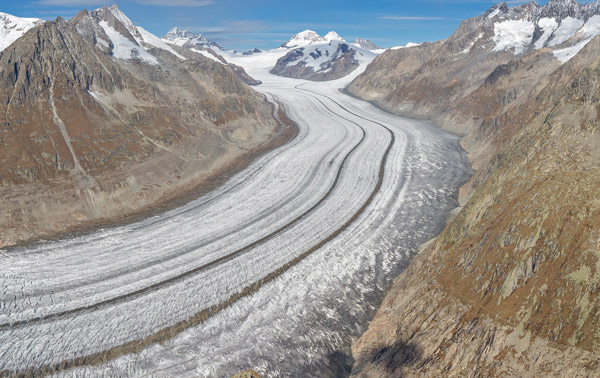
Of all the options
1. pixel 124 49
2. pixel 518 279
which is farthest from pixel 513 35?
pixel 518 279

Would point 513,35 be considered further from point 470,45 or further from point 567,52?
point 567,52

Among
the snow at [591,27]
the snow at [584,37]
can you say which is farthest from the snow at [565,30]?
the snow at [584,37]

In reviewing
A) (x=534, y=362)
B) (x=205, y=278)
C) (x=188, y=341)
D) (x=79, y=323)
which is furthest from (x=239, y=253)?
(x=534, y=362)

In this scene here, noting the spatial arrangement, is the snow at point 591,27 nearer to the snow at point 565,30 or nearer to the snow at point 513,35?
the snow at point 565,30

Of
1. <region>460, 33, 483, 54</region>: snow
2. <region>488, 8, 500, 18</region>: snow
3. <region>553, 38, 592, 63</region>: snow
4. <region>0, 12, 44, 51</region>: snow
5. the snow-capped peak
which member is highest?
<region>488, 8, 500, 18</region>: snow

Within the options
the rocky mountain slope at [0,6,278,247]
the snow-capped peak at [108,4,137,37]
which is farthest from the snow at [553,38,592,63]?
the snow-capped peak at [108,4,137,37]

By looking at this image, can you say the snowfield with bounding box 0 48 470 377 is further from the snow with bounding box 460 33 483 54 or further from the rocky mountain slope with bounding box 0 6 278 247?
the snow with bounding box 460 33 483 54
